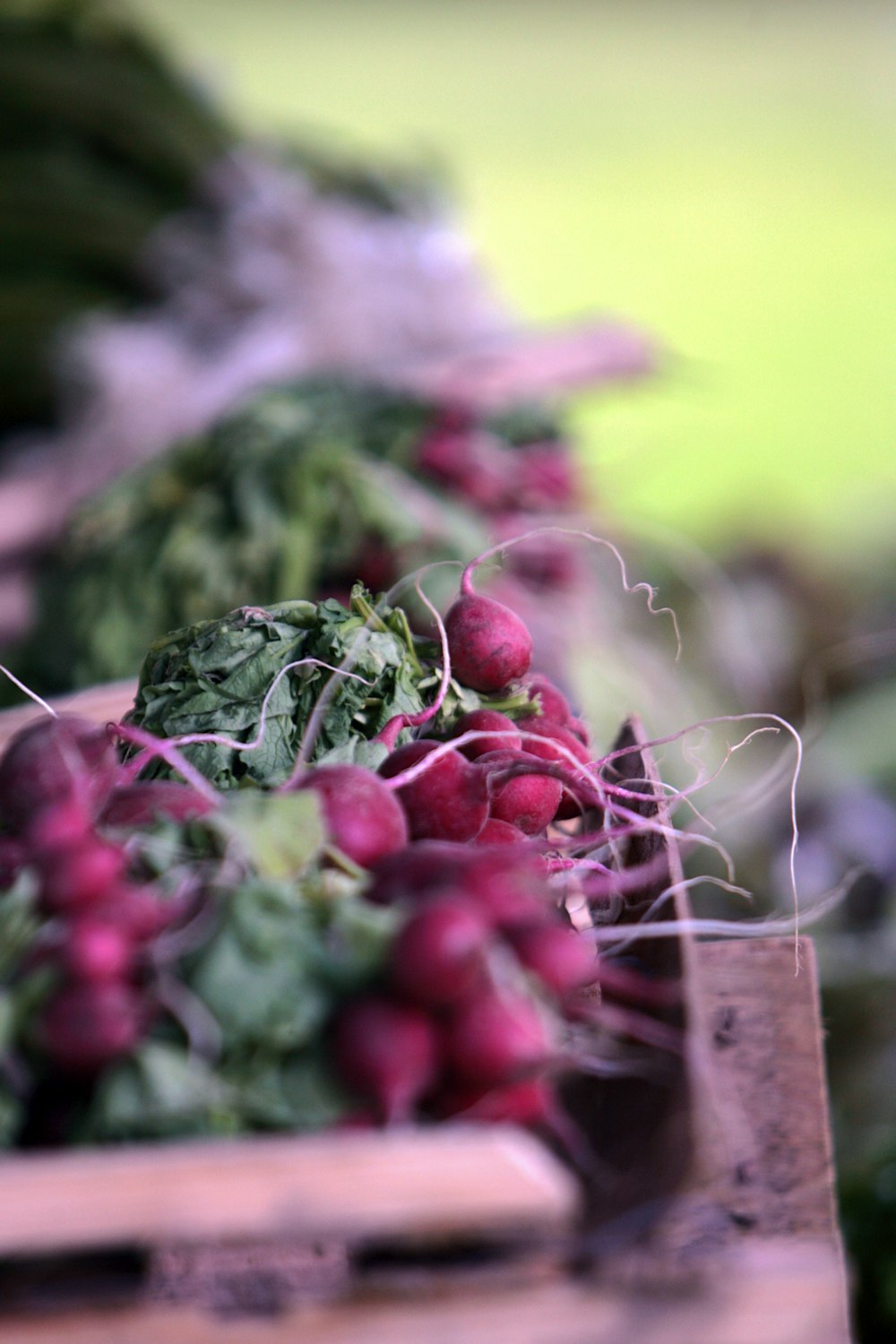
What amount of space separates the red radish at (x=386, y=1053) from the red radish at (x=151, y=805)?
23 centimetres

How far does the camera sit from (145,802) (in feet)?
2.73

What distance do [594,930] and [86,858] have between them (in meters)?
0.37

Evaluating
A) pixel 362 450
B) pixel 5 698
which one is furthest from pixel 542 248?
pixel 5 698

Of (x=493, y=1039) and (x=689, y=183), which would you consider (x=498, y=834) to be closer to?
(x=493, y=1039)

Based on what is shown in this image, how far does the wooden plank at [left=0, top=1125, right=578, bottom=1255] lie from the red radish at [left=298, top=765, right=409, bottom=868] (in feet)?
0.78

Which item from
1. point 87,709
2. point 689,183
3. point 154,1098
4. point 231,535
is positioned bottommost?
point 231,535

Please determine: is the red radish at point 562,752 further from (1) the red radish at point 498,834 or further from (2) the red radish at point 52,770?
(2) the red radish at point 52,770

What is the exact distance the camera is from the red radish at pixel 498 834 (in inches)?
36.6

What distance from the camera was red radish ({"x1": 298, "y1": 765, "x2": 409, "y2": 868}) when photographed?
2.64ft

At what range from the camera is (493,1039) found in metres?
0.64

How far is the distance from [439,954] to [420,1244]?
0.20 meters

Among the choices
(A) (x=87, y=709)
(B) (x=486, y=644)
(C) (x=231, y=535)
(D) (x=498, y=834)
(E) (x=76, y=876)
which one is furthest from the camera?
(C) (x=231, y=535)

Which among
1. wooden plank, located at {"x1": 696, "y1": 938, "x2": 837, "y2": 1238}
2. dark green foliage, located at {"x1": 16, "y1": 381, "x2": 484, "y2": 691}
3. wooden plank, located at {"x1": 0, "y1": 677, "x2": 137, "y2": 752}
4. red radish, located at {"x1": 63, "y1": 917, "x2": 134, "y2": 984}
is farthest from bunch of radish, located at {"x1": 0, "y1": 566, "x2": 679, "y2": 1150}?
dark green foliage, located at {"x1": 16, "y1": 381, "x2": 484, "y2": 691}

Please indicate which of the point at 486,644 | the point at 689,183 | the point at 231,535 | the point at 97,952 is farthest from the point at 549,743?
the point at 689,183
